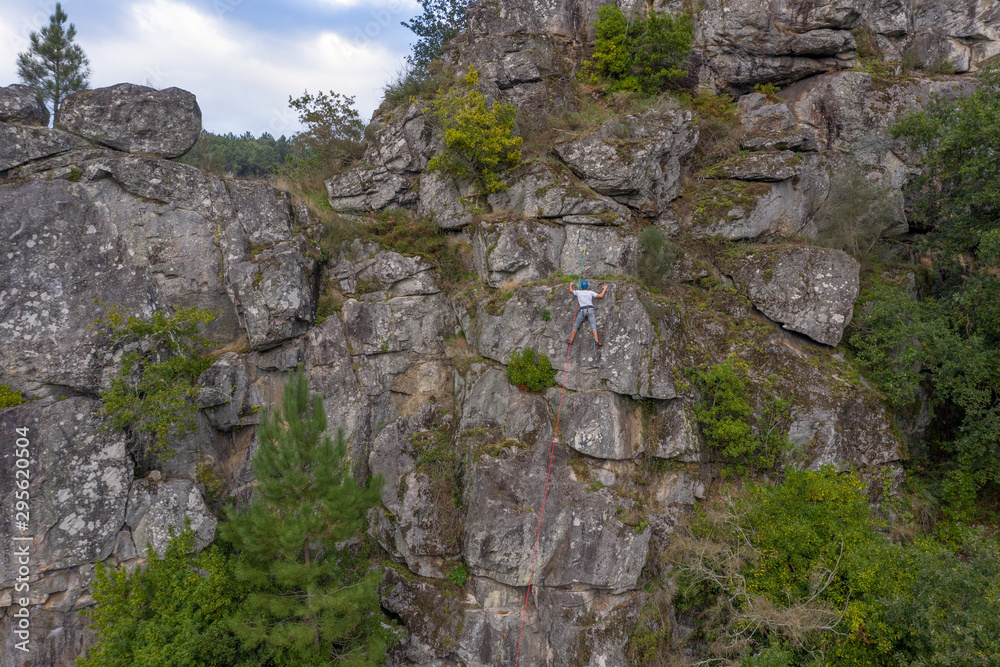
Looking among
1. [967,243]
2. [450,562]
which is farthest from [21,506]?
[967,243]

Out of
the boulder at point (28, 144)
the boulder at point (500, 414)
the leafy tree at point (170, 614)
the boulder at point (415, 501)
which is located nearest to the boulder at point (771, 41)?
the boulder at point (500, 414)

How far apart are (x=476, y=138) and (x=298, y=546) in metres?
11.9

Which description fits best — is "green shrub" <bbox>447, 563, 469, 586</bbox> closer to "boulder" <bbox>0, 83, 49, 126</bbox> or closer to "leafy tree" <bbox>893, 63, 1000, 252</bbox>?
"leafy tree" <bbox>893, 63, 1000, 252</bbox>

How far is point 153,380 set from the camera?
11.6 metres

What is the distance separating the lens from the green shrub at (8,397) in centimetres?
1087

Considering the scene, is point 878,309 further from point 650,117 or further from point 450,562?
point 450,562

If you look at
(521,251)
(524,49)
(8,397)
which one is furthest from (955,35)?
(8,397)

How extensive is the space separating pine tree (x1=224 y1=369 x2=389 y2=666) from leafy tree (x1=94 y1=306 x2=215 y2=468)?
3.47 metres

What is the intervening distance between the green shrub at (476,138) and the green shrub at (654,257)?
4750mm

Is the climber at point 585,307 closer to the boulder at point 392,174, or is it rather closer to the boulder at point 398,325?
the boulder at point 398,325

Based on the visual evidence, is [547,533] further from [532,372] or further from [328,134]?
[328,134]

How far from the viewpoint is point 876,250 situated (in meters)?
15.0

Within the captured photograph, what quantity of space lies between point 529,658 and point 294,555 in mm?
5929

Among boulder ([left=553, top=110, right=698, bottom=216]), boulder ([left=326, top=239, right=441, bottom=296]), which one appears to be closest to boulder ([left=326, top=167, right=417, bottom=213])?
boulder ([left=326, top=239, right=441, bottom=296])
